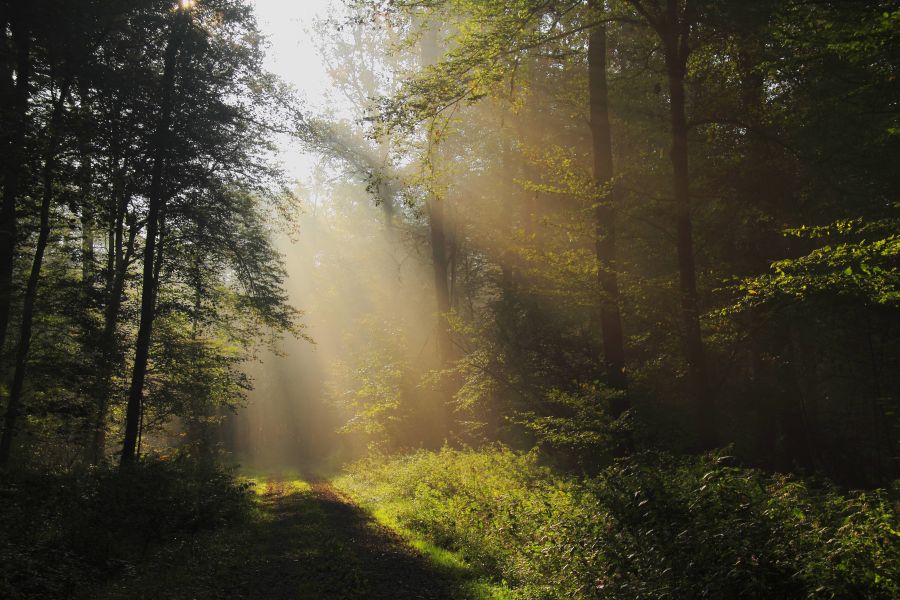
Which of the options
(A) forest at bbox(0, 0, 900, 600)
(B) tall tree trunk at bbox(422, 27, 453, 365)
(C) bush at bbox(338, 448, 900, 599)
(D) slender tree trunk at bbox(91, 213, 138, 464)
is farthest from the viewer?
(B) tall tree trunk at bbox(422, 27, 453, 365)

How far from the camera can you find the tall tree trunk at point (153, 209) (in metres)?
15.4

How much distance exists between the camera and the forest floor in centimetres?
752

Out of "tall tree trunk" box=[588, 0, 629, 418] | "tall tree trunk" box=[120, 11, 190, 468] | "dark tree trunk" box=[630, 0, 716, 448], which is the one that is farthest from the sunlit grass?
"tall tree trunk" box=[120, 11, 190, 468]

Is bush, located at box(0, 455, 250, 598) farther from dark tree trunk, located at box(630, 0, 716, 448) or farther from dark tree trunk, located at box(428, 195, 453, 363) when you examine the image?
dark tree trunk, located at box(428, 195, 453, 363)

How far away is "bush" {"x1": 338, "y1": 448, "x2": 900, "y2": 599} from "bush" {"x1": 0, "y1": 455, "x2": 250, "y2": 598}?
203 inches

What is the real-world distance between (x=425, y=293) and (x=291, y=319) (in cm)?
2145

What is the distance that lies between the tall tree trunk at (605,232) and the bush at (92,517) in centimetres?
881

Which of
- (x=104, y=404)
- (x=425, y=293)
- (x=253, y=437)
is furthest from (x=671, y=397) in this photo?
(x=253, y=437)

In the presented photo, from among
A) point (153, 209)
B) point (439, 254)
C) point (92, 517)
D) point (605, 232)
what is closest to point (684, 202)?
point (605, 232)

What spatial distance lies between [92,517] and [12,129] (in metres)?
6.89

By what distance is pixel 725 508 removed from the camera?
650cm

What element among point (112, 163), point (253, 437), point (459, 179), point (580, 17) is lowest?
point (253, 437)

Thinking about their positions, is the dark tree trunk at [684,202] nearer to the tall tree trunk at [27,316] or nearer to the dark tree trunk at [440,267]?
the tall tree trunk at [27,316]

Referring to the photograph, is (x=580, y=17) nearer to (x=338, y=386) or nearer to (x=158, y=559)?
(x=158, y=559)
